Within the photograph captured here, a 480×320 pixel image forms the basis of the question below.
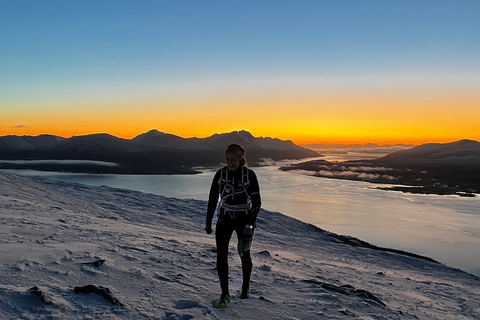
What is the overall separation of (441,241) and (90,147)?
169199mm

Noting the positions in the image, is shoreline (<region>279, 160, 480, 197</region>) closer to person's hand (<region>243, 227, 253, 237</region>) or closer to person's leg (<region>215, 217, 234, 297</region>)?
person's hand (<region>243, 227, 253, 237</region>)

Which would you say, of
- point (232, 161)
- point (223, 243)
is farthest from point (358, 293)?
point (232, 161)

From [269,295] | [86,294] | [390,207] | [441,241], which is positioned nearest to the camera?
[86,294]

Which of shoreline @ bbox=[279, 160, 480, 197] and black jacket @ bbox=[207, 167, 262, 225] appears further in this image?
shoreline @ bbox=[279, 160, 480, 197]

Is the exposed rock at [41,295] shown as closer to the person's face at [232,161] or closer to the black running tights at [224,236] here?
the black running tights at [224,236]

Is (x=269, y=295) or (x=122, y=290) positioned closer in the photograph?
Result: (x=122, y=290)

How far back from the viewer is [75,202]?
1555cm

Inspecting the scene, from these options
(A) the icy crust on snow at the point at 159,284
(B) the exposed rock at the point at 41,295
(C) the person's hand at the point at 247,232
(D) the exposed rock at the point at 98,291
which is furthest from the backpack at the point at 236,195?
(B) the exposed rock at the point at 41,295

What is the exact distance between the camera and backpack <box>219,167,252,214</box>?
4316 millimetres

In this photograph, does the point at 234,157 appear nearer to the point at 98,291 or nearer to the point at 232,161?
the point at 232,161

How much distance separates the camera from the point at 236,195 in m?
4.33

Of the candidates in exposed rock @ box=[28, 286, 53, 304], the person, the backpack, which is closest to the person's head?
the person

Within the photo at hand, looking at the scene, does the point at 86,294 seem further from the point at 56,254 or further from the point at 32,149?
the point at 32,149

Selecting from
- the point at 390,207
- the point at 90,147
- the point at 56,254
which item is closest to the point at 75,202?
the point at 56,254
